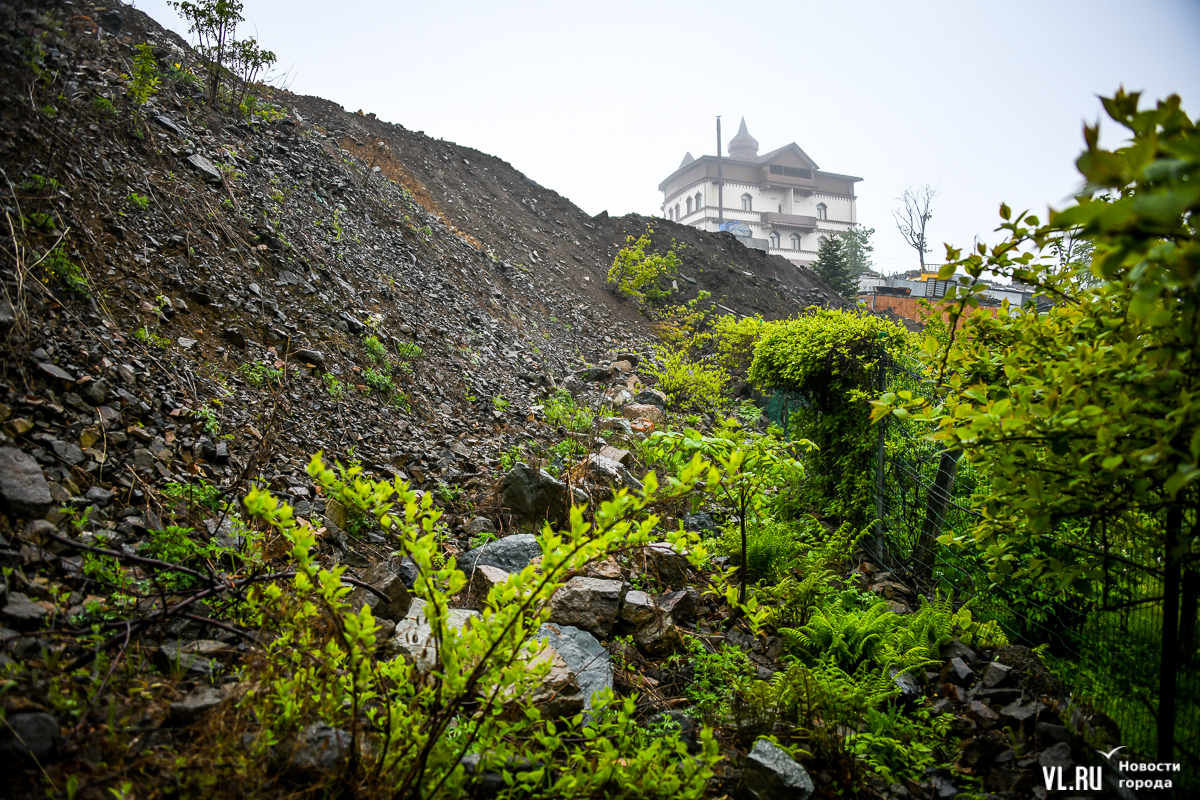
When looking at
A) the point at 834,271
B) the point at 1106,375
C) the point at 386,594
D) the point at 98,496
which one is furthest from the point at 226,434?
the point at 834,271

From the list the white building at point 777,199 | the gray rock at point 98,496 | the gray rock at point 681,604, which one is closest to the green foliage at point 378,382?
the gray rock at point 98,496

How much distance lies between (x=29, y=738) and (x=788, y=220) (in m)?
45.6

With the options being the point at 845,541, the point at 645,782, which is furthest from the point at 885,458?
the point at 645,782

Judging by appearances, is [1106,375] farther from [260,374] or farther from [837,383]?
[260,374]

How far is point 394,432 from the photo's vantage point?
488 cm

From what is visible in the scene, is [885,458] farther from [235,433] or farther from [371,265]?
[371,265]

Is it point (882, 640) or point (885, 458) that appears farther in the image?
point (885, 458)

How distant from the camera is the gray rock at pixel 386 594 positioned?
259 cm

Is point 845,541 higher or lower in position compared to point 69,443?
lower

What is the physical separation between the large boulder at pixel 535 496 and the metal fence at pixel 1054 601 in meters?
2.30

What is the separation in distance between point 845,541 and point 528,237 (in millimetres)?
11836

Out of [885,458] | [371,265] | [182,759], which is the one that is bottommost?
[182,759]

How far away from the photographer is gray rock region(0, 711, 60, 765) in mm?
1296

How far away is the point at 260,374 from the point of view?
4133 mm
